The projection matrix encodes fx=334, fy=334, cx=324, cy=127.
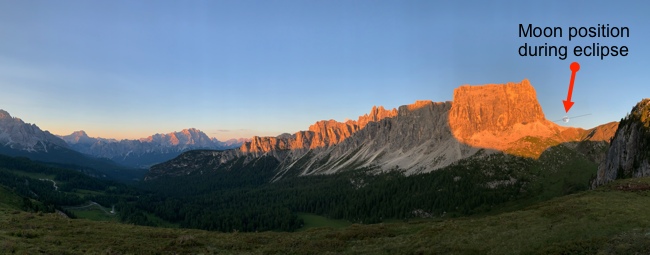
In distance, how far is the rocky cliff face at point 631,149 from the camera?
347ft

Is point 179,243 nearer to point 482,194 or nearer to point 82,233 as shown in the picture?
point 82,233

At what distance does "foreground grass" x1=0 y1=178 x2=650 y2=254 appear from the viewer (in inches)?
1372

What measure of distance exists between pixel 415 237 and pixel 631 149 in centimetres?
11844

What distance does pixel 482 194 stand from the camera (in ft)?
634

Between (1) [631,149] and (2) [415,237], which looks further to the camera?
(1) [631,149]

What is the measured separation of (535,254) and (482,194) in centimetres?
17692

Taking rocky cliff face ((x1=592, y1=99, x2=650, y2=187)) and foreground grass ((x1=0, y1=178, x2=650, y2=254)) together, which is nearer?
foreground grass ((x1=0, y1=178, x2=650, y2=254))

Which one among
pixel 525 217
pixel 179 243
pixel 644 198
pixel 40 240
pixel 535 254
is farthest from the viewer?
pixel 644 198

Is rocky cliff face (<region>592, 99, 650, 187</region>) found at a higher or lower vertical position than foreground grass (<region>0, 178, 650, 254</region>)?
higher

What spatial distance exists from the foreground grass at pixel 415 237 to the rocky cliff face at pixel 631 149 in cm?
6754

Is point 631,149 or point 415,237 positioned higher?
point 631,149

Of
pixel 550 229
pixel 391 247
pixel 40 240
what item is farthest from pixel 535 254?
pixel 40 240

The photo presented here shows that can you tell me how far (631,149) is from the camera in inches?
4557

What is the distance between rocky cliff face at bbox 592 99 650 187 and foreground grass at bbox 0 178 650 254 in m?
67.5
